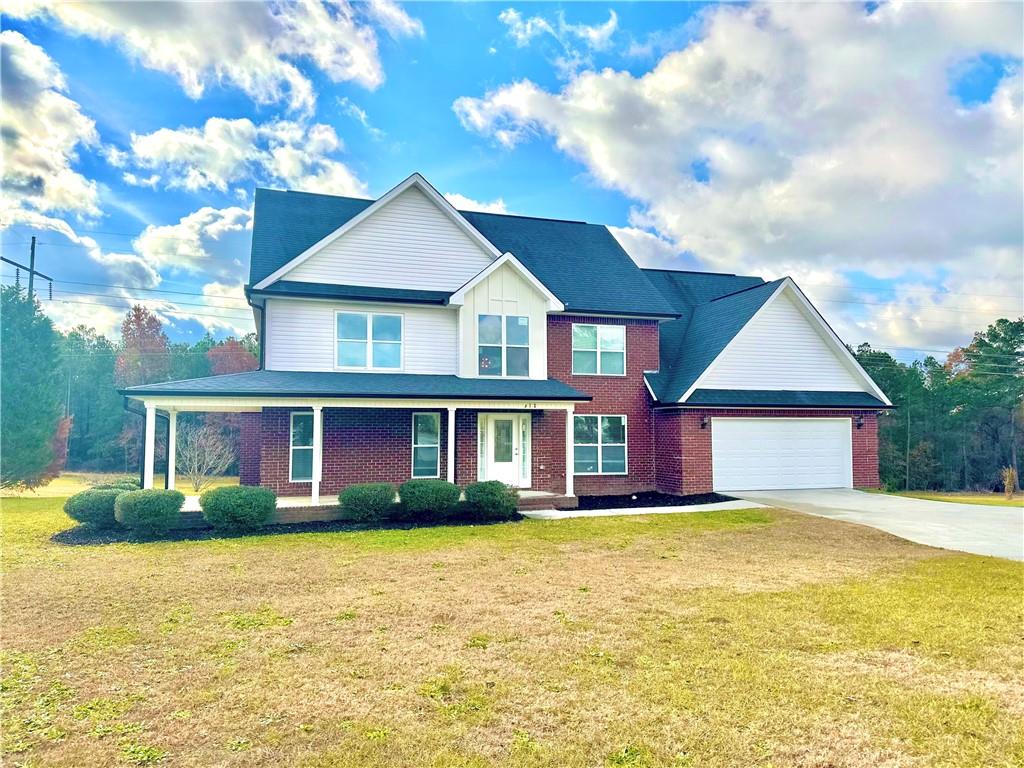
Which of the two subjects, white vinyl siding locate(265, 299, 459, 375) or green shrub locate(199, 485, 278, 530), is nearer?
green shrub locate(199, 485, 278, 530)

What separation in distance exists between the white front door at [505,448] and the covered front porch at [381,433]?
0.10ft

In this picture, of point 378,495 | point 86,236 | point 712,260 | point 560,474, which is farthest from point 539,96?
point 86,236

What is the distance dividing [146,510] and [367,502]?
14.2 feet

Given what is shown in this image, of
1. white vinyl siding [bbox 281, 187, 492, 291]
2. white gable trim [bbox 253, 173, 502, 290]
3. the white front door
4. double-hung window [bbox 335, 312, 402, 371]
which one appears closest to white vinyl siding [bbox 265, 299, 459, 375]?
double-hung window [bbox 335, 312, 402, 371]

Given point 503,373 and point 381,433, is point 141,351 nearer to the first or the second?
point 381,433

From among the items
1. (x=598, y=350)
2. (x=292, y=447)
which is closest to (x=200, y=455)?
(x=292, y=447)

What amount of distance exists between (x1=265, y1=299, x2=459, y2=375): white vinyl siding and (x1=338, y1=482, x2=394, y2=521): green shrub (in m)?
4.42

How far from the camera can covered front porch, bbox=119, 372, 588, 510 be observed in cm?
1449

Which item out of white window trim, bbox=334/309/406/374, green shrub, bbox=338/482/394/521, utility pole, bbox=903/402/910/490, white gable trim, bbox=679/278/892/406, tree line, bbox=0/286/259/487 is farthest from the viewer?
utility pole, bbox=903/402/910/490

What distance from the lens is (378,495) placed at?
1385cm

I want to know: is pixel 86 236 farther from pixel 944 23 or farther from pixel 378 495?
pixel 944 23

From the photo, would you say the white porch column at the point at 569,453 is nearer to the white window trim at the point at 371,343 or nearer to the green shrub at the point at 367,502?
the white window trim at the point at 371,343

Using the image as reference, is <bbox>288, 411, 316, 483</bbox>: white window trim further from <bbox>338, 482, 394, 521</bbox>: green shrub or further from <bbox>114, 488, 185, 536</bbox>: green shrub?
<bbox>114, 488, 185, 536</bbox>: green shrub

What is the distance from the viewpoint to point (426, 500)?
14031 millimetres
